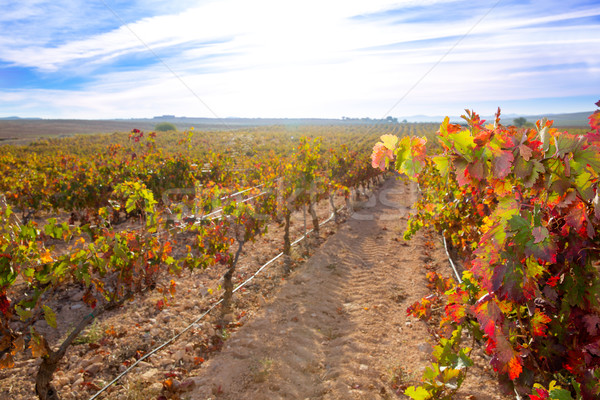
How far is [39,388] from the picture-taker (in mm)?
3549

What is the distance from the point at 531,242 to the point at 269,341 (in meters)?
4.56

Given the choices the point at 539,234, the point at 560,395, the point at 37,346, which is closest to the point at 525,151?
the point at 539,234

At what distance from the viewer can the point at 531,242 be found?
1471 mm

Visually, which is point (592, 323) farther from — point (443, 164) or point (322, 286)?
point (322, 286)

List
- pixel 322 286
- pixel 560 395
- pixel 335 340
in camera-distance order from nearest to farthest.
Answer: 1. pixel 560 395
2. pixel 335 340
3. pixel 322 286

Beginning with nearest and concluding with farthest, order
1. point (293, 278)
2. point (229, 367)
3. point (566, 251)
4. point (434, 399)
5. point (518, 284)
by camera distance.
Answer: point (518, 284)
point (566, 251)
point (434, 399)
point (229, 367)
point (293, 278)

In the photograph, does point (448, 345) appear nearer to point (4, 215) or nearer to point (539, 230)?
point (539, 230)

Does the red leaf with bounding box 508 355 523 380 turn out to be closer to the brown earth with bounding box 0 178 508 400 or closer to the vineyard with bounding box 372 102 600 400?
the vineyard with bounding box 372 102 600 400

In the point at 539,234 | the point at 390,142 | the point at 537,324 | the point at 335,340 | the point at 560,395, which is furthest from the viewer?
the point at 335,340

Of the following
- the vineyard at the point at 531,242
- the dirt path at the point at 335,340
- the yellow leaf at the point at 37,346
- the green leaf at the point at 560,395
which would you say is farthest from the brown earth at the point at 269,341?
the green leaf at the point at 560,395

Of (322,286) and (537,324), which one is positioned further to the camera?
(322,286)

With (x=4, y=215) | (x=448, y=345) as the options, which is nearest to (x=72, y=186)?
(x=4, y=215)

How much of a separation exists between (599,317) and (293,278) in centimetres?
606

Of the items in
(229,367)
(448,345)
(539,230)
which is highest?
(539,230)
